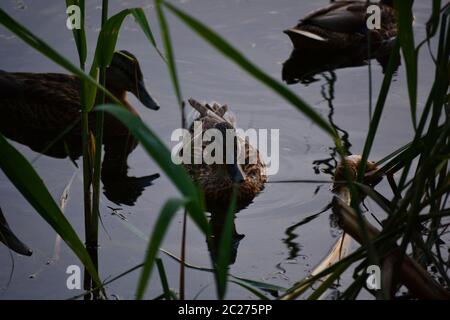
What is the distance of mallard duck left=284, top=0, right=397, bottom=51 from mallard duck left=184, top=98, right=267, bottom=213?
1838mm

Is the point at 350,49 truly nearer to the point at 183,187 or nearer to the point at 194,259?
the point at 194,259

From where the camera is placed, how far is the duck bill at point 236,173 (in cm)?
503

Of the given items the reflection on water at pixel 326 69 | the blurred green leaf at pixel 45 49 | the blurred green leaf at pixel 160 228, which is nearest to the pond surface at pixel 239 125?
the reflection on water at pixel 326 69

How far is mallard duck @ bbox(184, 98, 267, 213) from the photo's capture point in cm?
533

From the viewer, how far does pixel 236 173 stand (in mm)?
5098

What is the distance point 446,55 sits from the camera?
2.37m

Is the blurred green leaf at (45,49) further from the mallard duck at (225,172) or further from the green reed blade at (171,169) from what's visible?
the mallard duck at (225,172)

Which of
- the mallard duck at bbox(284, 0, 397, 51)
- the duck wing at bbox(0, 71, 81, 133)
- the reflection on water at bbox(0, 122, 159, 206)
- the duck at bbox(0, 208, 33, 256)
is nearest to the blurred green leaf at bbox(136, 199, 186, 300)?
the duck at bbox(0, 208, 33, 256)

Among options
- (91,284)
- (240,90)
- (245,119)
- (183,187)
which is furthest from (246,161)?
(183,187)

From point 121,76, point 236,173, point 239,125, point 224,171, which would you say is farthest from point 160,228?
point 121,76

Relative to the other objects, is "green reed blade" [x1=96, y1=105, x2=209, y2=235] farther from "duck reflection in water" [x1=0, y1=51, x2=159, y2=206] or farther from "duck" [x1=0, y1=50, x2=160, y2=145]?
"duck" [x1=0, y1=50, x2=160, y2=145]

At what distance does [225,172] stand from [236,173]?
0.52 meters

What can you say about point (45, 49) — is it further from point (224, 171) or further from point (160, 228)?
point (224, 171)
